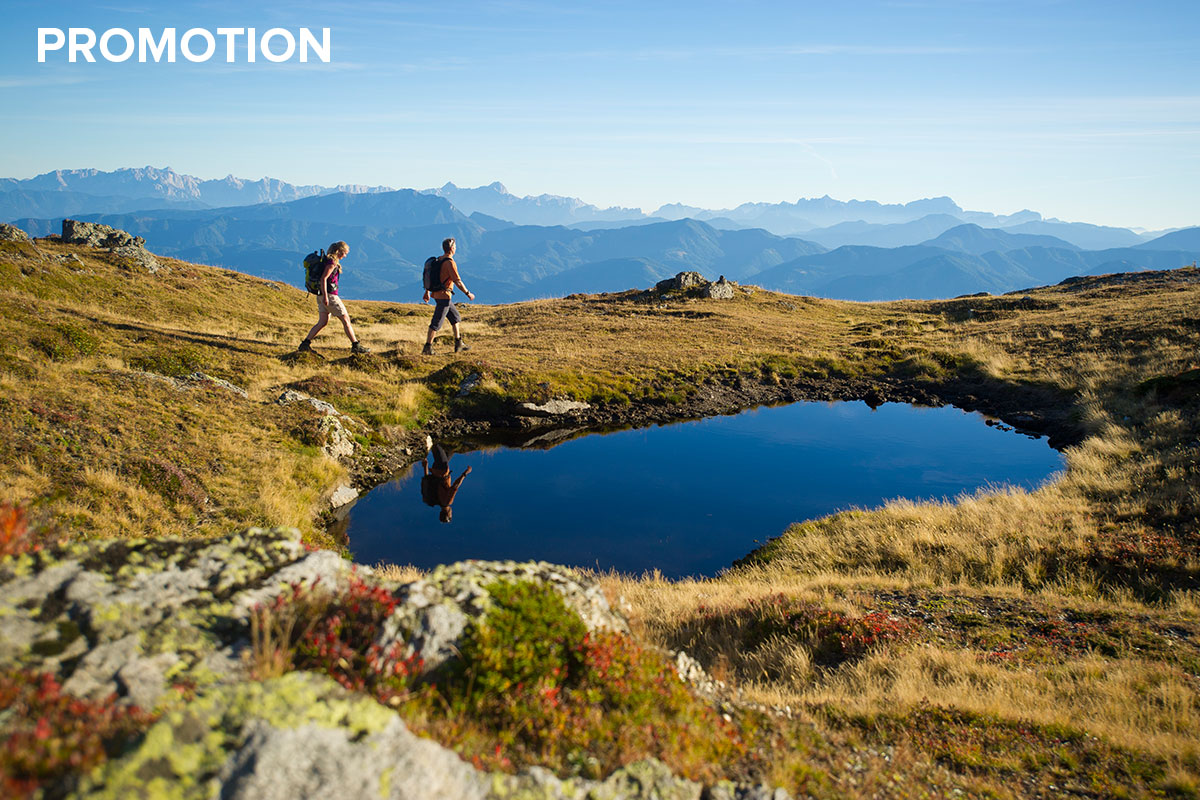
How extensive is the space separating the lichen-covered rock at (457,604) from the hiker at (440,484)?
9251 millimetres

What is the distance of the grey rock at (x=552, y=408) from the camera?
23.7 metres

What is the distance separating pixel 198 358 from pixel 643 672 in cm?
2190

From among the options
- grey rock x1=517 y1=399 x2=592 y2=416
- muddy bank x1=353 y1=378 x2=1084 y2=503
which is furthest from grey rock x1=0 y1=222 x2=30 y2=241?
grey rock x1=517 y1=399 x2=592 y2=416

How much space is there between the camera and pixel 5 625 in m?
4.21

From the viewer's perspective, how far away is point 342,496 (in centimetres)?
1623

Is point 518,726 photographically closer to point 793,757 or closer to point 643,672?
point 643,672

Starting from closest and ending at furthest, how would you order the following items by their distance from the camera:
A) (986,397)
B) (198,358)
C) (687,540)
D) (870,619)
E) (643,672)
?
(643,672) < (870,619) < (687,540) < (198,358) < (986,397)

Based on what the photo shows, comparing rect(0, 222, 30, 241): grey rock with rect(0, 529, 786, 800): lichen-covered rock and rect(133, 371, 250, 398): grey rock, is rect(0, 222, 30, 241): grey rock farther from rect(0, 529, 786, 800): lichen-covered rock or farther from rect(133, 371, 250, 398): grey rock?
rect(0, 529, 786, 800): lichen-covered rock

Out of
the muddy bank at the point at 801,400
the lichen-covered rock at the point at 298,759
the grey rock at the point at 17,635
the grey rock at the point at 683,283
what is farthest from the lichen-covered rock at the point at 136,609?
the grey rock at the point at 683,283

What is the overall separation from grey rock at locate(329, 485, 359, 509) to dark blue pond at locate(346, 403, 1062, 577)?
0.94 feet

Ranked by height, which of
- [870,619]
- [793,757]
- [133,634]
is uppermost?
[133,634]

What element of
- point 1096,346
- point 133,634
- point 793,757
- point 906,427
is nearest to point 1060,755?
point 793,757

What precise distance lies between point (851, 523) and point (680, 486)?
534 cm

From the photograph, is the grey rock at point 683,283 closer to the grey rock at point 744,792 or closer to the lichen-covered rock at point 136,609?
the lichen-covered rock at point 136,609
